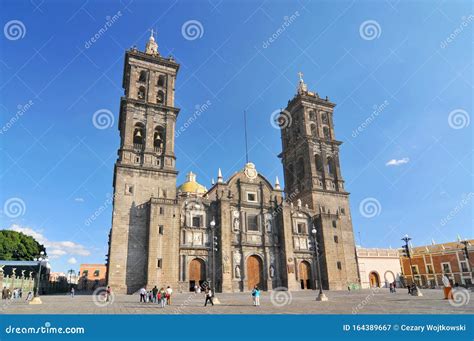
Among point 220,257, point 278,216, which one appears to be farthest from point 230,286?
point 278,216

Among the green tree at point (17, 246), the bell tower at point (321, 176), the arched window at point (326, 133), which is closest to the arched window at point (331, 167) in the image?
the bell tower at point (321, 176)

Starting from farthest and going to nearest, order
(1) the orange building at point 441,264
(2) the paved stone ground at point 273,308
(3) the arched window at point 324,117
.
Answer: (1) the orange building at point 441,264 → (3) the arched window at point 324,117 → (2) the paved stone ground at point 273,308

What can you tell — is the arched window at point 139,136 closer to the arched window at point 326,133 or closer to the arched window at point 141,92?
the arched window at point 141,92

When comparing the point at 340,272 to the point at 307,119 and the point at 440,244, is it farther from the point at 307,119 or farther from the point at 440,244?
the point at 440,244

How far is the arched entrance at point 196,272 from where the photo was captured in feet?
102

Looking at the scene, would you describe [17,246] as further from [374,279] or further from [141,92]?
[374,279]

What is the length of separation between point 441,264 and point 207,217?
43.5 metres

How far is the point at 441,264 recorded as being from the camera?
54.5 m

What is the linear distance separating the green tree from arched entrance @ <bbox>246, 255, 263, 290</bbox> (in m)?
34.8

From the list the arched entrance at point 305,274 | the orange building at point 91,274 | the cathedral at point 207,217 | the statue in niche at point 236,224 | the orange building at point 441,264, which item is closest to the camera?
the cathedral at point 207,217

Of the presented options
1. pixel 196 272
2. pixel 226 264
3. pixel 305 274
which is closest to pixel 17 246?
pixel 196 272

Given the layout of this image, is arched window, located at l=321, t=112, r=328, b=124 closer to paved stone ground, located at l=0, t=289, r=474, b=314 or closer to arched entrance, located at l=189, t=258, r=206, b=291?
arched entrance, located at l=189, t=258, r=206, b=291

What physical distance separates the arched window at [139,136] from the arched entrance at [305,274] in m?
21.5

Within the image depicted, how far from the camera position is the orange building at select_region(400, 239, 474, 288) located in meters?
51.2
